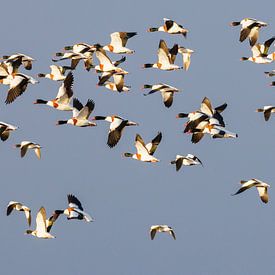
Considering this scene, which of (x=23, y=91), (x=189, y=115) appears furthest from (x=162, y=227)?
(x=23, y=91)

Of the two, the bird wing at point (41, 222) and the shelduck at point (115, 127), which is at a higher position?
the shelduck at point (115, 127)

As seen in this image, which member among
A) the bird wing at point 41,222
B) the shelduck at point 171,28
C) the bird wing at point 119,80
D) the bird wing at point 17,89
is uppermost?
the shelduck at point 171,28

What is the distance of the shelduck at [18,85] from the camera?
49.6 m

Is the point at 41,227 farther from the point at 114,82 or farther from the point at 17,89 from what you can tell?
the point at 114,82

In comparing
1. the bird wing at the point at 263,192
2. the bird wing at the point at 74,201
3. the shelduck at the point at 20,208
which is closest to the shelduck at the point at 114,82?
the bird wing at the point at 74,201

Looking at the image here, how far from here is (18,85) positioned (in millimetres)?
50125

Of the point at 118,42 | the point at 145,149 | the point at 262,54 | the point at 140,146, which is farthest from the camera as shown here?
the point at 262,54

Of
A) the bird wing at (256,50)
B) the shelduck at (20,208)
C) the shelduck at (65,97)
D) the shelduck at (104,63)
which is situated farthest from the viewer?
the bird wing at (256,50)

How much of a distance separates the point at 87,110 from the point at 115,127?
128cm

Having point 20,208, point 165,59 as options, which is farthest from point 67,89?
point 20,208

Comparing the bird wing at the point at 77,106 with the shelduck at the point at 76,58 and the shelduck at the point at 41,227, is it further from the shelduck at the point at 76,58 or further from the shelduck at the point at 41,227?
the shelduck at the point at 41,227

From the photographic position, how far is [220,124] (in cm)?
5128

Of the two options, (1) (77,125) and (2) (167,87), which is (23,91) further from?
(2) (167,87)

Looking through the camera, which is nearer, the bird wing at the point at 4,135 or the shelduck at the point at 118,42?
the bird wing at the point at 4,135
